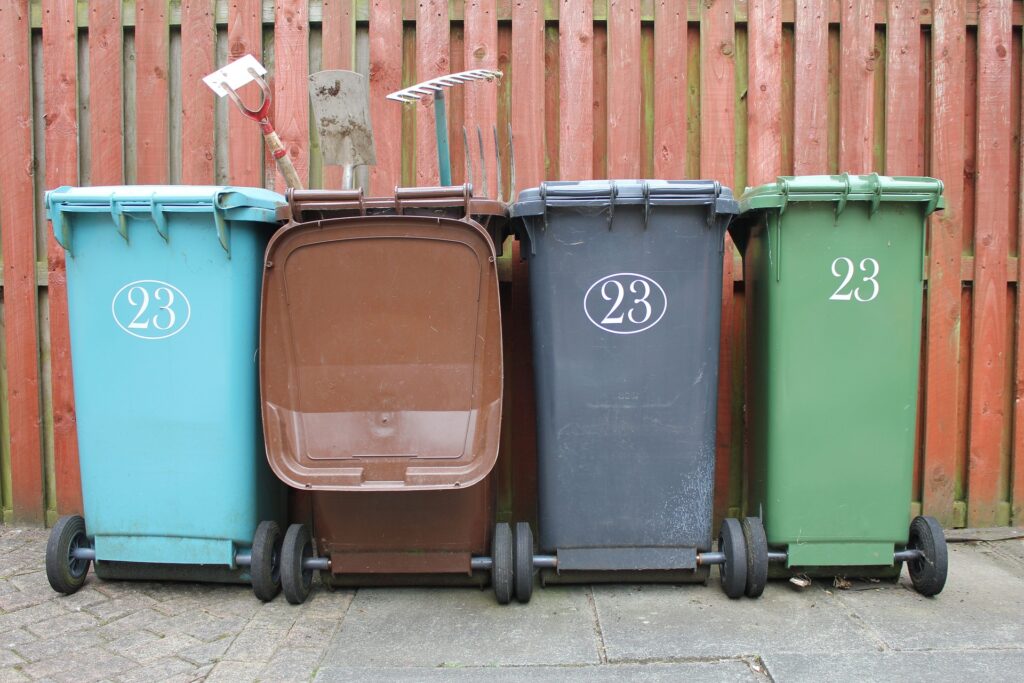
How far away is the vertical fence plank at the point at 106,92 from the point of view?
3990 millimetres

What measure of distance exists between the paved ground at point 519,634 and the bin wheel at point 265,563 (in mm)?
68

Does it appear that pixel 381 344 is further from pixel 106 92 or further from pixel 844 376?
pixel 106 92

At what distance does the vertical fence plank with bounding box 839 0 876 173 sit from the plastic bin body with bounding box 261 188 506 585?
1988 millimetres

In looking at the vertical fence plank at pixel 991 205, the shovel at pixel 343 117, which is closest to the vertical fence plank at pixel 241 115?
the shovel at pixel 343 117

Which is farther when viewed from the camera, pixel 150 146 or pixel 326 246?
pixel 150 146

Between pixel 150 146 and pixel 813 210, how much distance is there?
10.2 ft

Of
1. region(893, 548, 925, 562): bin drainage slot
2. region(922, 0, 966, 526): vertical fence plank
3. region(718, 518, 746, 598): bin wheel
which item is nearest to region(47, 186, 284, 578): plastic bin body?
region(718, 518, 746, 598): bin wheel

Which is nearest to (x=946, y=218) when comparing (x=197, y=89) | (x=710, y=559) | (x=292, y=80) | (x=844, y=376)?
(x=844, y=376)

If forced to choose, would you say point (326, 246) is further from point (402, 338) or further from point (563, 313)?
point (563, 313)

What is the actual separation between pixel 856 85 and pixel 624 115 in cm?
114

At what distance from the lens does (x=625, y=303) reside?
10.2 ft

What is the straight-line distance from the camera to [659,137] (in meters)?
3.99

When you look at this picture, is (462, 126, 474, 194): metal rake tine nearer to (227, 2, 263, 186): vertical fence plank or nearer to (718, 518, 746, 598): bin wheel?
(227, 2, 263, 186): vertical fence plank

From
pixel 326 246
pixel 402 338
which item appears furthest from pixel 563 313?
pixel 326 246
